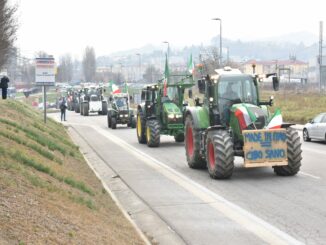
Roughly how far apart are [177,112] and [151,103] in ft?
6.22

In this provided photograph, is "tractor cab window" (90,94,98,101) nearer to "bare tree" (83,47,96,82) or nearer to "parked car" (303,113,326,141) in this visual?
"parked car" (303,113,326,141)

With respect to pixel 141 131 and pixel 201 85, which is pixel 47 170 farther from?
pixel 141 131

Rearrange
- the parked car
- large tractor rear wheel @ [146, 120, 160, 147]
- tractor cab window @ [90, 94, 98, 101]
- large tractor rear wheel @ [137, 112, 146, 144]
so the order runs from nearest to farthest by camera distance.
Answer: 1. large tractor rear wheel @ [146, 120, 160, 147]
2. the parked car
3. large tractor rear wheel @ [137, 112, 146, 144]
4. tractor cab window @ [90, 94, 98, 101]

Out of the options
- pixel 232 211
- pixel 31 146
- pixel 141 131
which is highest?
pixel 31 146

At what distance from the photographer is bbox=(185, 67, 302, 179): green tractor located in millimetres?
14891

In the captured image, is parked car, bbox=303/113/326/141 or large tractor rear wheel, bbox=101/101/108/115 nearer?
parked car, bbox=303/113/326/141

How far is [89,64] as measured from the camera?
175m

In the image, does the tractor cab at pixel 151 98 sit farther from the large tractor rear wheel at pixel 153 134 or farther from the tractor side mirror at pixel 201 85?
the tractor side mirror at pixel 201 85

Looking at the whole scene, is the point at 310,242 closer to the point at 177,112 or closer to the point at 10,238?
the point at 10,238

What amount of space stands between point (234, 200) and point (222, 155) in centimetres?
244

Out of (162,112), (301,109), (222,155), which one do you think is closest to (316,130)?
(162,112)

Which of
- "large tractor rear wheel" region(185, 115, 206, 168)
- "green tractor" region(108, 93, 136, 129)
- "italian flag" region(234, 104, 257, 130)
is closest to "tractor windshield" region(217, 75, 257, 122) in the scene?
"italian flag" region(234, 104, 257, 130)

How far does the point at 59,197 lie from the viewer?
976 centimetres

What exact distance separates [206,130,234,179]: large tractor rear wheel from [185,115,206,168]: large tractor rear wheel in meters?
1.90
